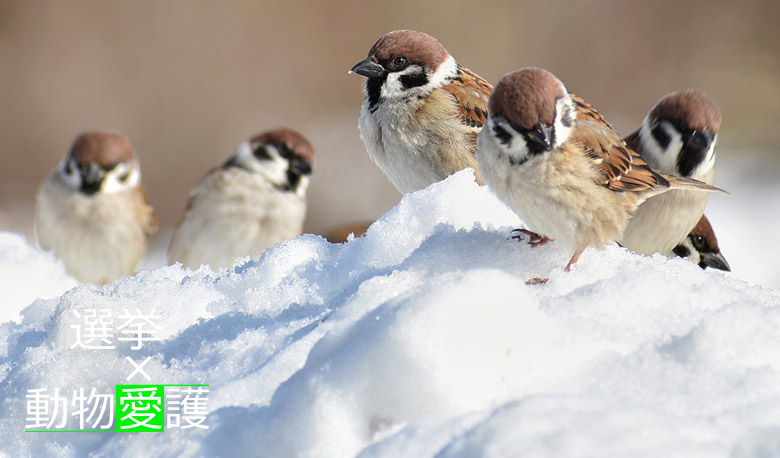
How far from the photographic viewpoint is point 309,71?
10.3 metres

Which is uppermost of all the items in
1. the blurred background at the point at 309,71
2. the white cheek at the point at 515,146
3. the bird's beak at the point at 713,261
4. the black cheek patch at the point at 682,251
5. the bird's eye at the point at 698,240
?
the white cheek at the point at 515,146

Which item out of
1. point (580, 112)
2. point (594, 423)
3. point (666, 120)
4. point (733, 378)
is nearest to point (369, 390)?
point (594, 423)

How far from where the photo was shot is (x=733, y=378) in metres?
1.57

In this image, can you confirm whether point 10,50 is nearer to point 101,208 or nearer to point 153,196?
point 153,196

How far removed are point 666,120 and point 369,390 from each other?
87.9 inches

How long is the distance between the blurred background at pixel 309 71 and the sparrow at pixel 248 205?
116 inches

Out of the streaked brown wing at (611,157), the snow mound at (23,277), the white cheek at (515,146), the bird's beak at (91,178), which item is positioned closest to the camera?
the white cheek at (515,146)

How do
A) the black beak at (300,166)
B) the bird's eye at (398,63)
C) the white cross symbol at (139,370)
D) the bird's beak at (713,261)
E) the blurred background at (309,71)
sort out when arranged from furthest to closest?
the blurred background at (309,71), the black beak at (300,166), the bird's beak at (713,261), the bird's eye at (398,63), the white cross symbol at (139,370)

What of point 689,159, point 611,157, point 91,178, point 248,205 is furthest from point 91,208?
point 611,157

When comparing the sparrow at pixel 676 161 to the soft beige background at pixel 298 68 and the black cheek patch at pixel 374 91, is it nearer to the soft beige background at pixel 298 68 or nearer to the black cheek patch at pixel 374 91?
the black cheek patch at pixel 374 91

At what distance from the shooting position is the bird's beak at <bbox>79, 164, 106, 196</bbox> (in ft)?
17.9

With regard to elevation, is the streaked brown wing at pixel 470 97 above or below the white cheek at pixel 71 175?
above

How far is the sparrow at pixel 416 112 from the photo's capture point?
3.22 metres

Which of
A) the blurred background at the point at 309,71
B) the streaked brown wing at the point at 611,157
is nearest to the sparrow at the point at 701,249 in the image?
the streaked brown wing at the point at 611,157
